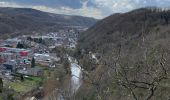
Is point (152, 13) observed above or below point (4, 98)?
above

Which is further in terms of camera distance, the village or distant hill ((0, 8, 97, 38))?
distant hill ((0, 8, 97, 38))

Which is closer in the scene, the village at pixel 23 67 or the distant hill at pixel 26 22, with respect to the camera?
the village at pixel 23 67

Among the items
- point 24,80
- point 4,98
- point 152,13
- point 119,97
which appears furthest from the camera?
point 152,13

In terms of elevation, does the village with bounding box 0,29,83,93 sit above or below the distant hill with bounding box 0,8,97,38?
below

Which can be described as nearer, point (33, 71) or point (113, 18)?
point (33, 71)

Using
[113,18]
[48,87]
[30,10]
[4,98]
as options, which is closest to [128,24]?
[113,18]

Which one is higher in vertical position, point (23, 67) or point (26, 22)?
point (26, 22)

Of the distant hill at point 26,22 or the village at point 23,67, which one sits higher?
the distant hill at point 26,22

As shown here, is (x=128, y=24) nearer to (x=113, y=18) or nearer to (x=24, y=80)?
(x=113, y=18)

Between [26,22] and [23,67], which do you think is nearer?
[23,67]

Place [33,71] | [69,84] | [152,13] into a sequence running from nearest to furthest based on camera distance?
[69,84], [33,71], [152,13]
